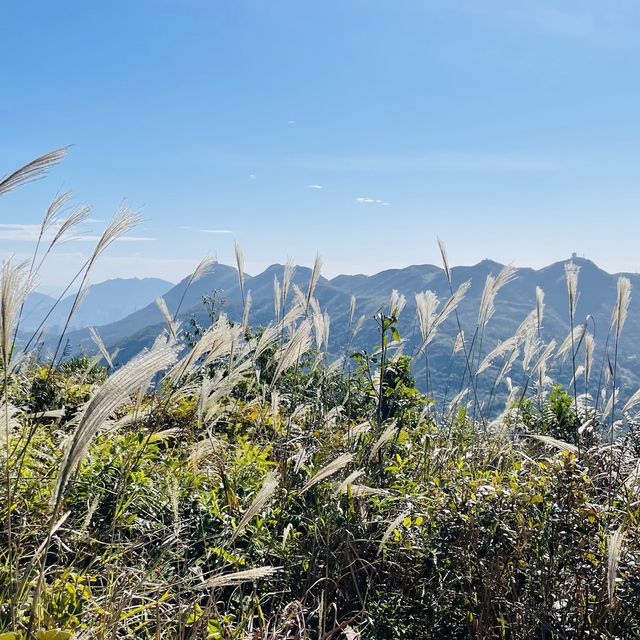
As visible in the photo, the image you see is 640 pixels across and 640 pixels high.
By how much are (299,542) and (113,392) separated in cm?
194

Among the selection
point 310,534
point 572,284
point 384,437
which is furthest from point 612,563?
point 572,284

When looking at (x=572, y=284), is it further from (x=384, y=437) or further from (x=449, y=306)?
(x=384, y=437)

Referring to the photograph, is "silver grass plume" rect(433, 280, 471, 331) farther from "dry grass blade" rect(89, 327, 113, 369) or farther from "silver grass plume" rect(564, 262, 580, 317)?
"dry grass blade" rect(89, 327, 113, 369)

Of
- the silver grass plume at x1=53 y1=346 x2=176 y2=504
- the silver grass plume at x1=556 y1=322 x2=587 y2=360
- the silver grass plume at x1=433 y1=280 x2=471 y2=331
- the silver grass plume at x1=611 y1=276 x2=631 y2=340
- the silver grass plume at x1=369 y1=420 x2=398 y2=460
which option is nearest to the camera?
the silver grass plume at x1=53 y1=346 x2=176 y2=504

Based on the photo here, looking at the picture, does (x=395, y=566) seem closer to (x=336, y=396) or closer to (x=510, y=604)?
(x=510, y=604)

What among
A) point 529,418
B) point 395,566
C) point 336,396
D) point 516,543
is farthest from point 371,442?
point 529,418

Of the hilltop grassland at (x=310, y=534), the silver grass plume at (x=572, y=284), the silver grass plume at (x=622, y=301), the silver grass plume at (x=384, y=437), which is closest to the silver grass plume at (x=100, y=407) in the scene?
the hilltop grassland at (x=310, y=534)

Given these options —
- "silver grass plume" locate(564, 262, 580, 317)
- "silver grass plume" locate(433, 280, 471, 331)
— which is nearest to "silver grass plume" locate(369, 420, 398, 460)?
"silver grass plume" locate(433, 280, 471, 331)

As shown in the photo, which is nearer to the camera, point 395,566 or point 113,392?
point 113,392

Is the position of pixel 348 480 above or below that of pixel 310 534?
above

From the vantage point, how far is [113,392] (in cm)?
117

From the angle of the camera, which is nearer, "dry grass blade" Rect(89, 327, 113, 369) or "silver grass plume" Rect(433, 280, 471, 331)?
"silver grass plume" Rect(433, 280, 471, 331)

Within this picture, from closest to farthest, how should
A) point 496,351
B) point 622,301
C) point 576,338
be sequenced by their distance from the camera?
point 622,301, point 576,338, point 496,351

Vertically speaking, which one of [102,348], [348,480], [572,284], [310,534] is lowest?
[310,534]
